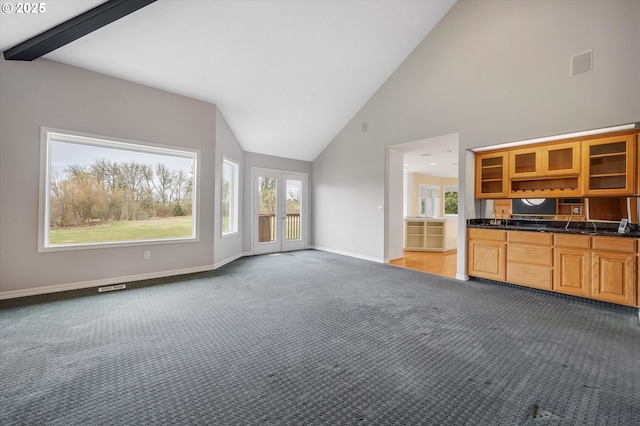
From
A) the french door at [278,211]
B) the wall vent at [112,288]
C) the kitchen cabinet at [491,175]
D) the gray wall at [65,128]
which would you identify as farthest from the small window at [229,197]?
the kitchen cabinet at [491,175]

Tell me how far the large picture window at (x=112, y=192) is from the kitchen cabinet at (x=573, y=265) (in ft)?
18.2

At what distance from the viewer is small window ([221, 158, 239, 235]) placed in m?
5.95

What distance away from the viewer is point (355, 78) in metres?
5.51

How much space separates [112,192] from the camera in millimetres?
4375

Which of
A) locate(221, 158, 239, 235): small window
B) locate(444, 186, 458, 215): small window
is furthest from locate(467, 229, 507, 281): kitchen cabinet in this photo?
locate(444, 186, 458, 215): small window

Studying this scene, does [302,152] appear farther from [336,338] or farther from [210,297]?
[336,338]

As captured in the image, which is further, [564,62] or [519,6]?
[519,6]

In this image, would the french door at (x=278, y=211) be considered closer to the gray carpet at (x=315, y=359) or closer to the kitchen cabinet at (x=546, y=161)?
the gray carpet at (x=315, y=359)

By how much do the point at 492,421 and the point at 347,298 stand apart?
7.24 ft

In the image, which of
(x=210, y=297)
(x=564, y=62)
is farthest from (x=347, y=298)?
(x=564, y=62)

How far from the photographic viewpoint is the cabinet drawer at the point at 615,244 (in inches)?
127

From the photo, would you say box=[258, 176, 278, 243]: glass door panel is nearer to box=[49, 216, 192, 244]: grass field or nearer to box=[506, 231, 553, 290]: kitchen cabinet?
box=[49, 216, 192, 244]: grass field

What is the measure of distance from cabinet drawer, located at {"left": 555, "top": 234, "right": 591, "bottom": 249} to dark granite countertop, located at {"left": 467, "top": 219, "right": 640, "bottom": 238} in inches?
2.1

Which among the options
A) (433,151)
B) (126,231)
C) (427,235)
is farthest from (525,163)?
(126,231)
